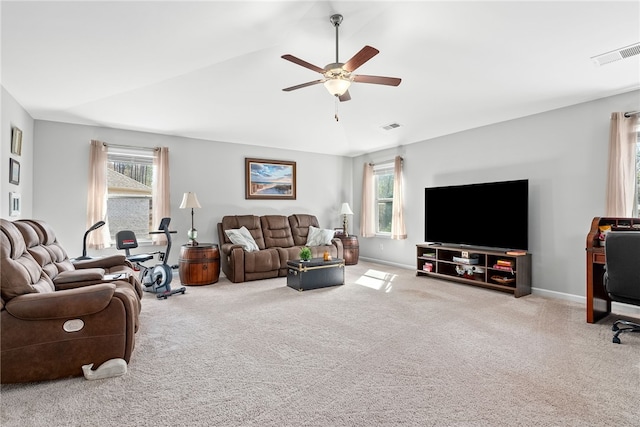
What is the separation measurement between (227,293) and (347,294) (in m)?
1.68

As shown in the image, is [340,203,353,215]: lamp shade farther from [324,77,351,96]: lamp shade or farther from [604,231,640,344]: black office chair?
[604,231,640,344]: black office chair

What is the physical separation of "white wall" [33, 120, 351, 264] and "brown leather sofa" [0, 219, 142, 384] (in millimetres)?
2822

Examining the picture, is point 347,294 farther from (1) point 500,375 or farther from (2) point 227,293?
(1) point 500,375

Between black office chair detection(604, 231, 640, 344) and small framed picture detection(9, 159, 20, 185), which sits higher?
small framed picture detection(9, 159, 20, 185)

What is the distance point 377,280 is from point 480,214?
6.21ft

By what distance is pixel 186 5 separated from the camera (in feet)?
8.40

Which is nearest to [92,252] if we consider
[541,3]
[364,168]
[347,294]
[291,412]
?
[347,294]

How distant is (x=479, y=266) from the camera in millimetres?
4863

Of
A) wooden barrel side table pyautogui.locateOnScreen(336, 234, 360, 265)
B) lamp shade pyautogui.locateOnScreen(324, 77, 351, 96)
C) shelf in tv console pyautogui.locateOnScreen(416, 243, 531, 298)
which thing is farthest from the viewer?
wooden barrel side table pyautogui.locateOnScreen(336, 234, 360, 265)

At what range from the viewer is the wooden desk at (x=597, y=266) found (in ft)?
11.0

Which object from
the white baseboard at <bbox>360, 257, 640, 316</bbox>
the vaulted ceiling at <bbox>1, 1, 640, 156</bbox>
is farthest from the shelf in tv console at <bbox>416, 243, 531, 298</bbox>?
the vaulted ceiling at <bbox>1, 1, 640, 156</bbox>

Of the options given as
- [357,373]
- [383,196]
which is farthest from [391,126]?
[357,373]

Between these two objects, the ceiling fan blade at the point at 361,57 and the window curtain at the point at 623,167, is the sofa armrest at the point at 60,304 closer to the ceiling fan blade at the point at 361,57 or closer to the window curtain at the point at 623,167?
the ceiling fan blade at the point at 361,57

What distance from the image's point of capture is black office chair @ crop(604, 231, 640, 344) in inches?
111
